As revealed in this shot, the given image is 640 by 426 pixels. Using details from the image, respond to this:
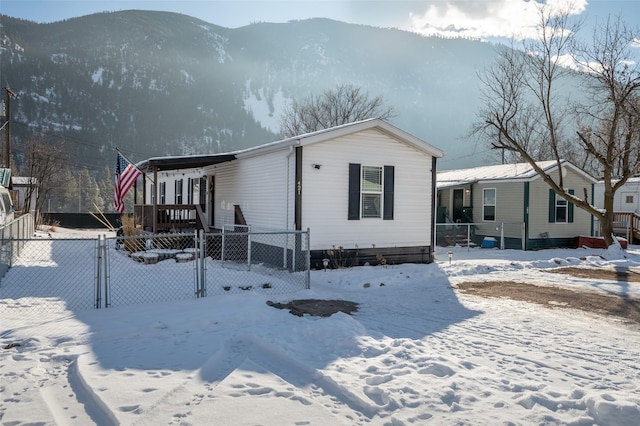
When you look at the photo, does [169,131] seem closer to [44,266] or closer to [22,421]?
[44,266]

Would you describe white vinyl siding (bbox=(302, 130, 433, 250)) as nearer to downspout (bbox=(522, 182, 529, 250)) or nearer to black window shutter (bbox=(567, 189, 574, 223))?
downspout (bbox=(522, 182, 529, 250))

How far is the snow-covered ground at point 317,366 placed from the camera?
3453mm

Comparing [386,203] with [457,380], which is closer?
[457,380]

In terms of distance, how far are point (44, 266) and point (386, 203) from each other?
900cm

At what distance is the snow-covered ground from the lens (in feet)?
11.3

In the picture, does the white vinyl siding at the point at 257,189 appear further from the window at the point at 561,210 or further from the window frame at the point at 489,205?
the window at the point at 561,210

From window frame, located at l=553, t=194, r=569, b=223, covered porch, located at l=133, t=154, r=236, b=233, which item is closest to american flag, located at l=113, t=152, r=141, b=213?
covered porch, located at l=133, t=154, r=236, b=233

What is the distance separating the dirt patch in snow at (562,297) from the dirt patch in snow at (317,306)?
281 cm

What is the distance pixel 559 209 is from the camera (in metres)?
18.7

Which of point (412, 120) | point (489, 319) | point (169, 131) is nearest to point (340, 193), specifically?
point (489, 319)

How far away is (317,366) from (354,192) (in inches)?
300

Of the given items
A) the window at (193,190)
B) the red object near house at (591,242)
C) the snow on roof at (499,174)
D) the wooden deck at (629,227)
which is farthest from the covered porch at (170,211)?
the wooden deck at (629,227)

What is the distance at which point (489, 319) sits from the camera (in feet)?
21.5

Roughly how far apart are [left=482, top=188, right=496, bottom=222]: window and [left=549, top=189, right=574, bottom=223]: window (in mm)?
2147
